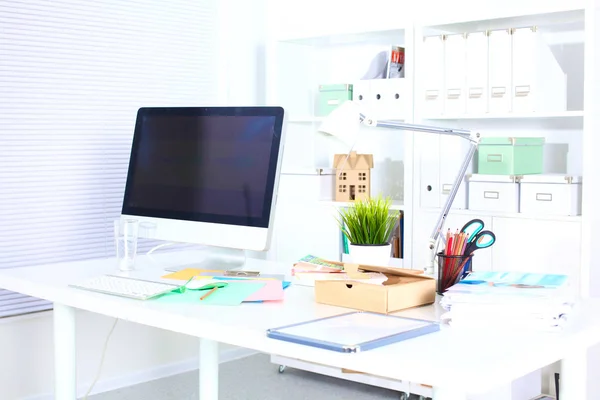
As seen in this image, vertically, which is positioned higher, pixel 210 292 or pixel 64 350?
pixel 210 292

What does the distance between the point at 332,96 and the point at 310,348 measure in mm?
2245

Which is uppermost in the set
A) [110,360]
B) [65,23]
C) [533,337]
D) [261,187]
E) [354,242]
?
[65,23]

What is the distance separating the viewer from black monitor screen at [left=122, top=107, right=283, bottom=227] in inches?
91.4

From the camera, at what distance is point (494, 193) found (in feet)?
10.0

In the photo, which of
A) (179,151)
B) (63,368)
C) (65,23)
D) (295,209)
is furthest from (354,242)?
(65,23)

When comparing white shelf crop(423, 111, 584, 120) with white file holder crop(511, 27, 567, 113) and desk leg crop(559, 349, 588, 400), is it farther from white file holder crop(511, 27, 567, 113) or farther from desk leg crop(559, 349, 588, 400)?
desk leg crop(559, 349, 588, 400)

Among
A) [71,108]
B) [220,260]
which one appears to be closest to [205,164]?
[220,260]

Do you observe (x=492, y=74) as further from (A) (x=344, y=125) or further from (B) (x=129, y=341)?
(B) (x=129, y=341)

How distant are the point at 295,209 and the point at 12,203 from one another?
1221mm

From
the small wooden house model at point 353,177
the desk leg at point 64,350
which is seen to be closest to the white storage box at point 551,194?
the small wooden house model at point 353,177

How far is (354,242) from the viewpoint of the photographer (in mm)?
2211

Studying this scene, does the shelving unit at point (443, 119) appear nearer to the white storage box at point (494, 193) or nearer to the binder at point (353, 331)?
the white storage box at point (494, 193)

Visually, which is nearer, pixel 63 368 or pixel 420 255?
pixel 63 368

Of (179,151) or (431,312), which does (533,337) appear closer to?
(431,312)
